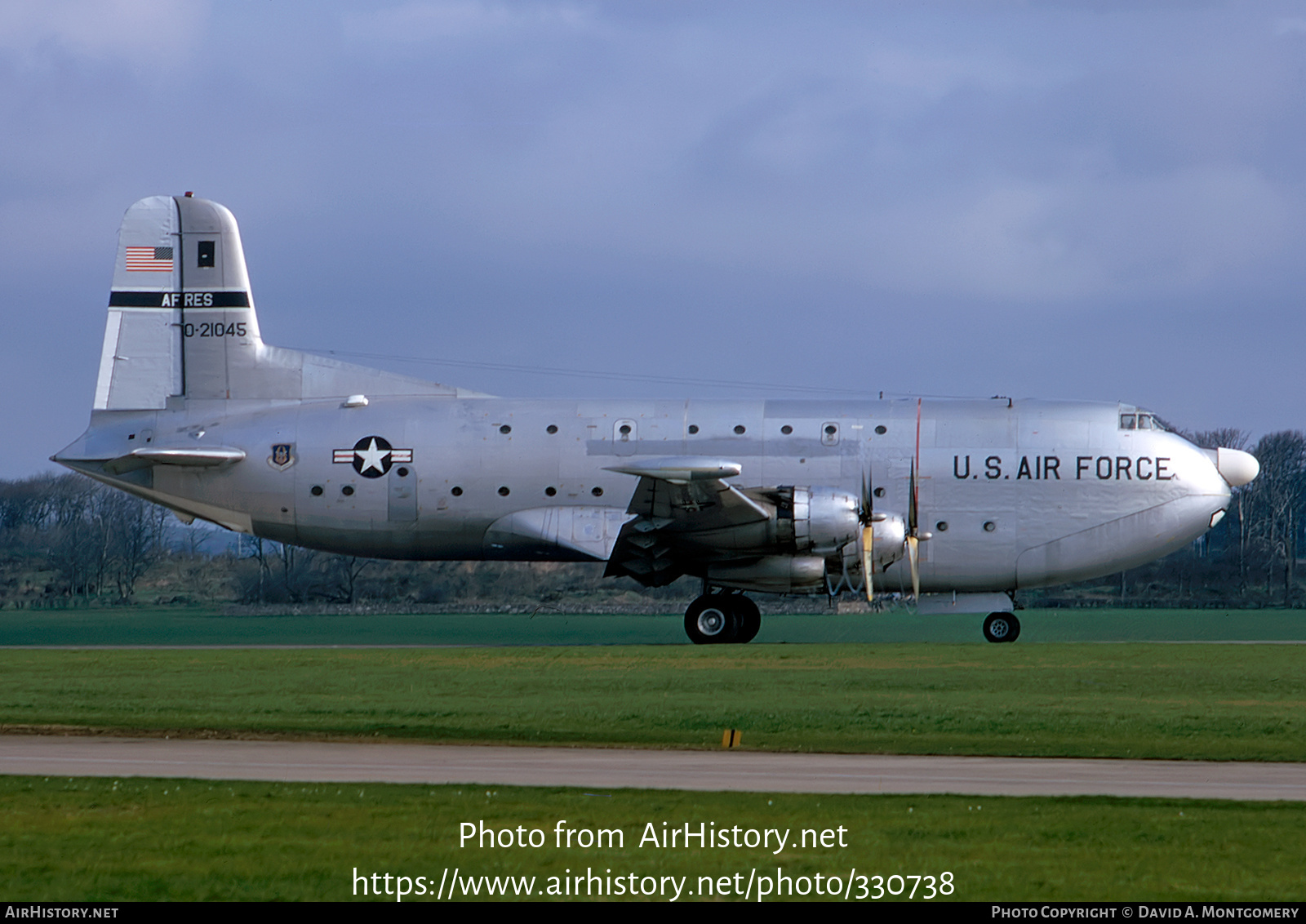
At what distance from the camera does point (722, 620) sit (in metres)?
34.0

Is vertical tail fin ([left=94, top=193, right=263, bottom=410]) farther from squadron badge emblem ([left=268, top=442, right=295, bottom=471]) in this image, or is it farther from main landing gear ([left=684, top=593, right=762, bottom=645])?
main landing gear ([left=684, top=593, right=762, bottom=645])

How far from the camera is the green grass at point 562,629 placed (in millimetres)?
35281

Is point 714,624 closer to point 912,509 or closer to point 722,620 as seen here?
point 722,620

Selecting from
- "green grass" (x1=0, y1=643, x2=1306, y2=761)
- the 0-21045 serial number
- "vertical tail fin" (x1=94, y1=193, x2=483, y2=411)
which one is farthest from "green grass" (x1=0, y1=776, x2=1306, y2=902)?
the 0-21045 serial number

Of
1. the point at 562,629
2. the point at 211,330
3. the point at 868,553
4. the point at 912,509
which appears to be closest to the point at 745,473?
the point at 868,553

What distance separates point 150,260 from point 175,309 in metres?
1.48

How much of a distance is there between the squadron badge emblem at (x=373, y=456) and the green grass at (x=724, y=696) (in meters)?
6.49

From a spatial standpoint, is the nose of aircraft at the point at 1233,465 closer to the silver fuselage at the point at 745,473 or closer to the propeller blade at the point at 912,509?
the silver fuselage at the point at 745,473

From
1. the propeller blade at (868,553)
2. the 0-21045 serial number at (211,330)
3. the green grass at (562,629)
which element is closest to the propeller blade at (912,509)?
the propeller blade at (868,553)

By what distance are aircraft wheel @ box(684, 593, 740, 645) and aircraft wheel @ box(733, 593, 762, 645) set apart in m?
0.12

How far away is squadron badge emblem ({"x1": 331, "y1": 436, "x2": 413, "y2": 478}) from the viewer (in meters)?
35.2

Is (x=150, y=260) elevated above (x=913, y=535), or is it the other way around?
(x=150, y=260)

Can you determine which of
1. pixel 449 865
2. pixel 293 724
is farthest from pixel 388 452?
pixel 449 865
